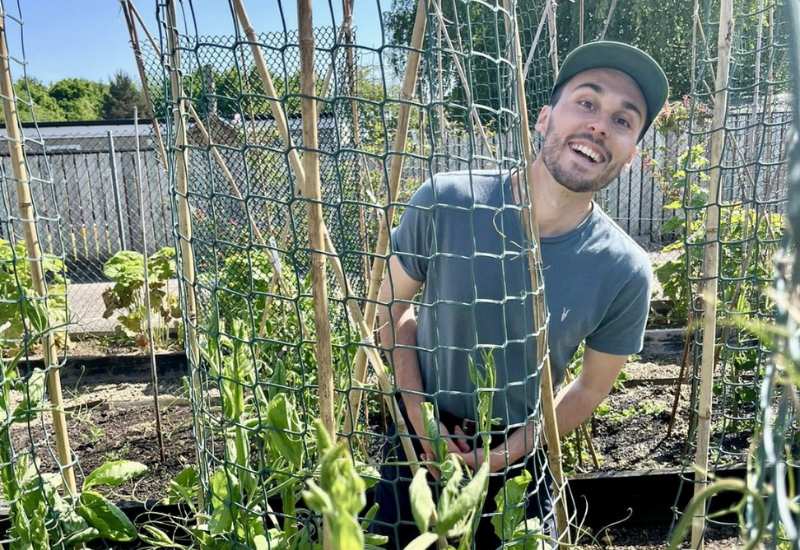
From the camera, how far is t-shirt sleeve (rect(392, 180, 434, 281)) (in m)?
1.60

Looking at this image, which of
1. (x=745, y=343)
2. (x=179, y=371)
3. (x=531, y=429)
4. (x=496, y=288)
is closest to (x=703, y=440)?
(x=531, y=429)

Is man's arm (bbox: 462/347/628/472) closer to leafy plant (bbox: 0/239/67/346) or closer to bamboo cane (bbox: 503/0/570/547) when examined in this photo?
bamboo cane (bbox: 503/0/570/547)

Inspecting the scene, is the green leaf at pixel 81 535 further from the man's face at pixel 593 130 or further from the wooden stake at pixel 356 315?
the man's face at pixel 593 130

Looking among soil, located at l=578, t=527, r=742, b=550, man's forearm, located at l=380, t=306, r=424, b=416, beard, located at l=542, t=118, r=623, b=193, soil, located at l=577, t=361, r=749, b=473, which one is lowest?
soil, located at l=578, t=527, r=742, b=550

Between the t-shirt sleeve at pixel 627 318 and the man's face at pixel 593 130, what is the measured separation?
26cm

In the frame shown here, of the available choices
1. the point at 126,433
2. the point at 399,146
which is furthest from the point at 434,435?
the point at 126,433

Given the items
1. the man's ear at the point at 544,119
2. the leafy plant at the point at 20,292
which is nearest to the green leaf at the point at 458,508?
the leafy plant at the point at 20,292

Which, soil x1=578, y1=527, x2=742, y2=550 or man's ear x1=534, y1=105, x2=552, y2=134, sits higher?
man's ear x1=534, y1=105, x2=552, y2=134

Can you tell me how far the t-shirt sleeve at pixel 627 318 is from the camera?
1703 millimetres

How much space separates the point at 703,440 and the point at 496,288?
1.97 feet

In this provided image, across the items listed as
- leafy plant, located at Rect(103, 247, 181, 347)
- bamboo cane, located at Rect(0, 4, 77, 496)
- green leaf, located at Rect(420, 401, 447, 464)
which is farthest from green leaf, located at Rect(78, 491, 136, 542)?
leafy plant, located at Rect(103, 247, 181, 347)

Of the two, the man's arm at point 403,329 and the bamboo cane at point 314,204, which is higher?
the bamboo cane at point 314,204

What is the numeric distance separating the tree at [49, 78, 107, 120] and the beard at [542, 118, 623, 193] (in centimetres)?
3605

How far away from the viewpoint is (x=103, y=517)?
4.85ft
